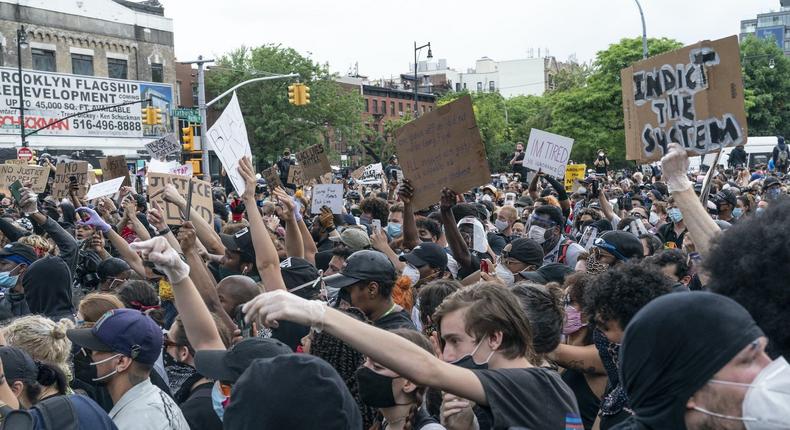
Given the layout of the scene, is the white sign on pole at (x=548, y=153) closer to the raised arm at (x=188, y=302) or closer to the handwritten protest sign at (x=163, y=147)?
the handwritten protest sign at (x=163, y=147)

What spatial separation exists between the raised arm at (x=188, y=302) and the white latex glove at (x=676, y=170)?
7.48 feet

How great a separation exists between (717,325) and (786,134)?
75.5 metres

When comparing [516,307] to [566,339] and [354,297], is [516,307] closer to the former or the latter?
[566,339]

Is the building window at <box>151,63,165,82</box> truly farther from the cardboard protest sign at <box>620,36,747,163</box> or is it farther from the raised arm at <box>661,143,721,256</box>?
the raised arm at <box>661,143,721,256</box>

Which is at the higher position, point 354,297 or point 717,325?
point 717,325

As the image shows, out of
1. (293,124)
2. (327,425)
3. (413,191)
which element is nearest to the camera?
(327,425)

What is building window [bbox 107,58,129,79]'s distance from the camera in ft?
168

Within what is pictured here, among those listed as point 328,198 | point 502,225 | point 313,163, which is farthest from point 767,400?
point 313,163

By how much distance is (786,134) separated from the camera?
229 feet

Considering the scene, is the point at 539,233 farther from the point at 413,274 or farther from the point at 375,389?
the point at 375,389

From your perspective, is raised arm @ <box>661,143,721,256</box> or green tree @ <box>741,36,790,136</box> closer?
raised arm @ <box>661,143,721,256</box>

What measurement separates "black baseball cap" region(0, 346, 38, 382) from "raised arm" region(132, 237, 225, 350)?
0.76m

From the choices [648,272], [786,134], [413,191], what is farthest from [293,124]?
[648,272]

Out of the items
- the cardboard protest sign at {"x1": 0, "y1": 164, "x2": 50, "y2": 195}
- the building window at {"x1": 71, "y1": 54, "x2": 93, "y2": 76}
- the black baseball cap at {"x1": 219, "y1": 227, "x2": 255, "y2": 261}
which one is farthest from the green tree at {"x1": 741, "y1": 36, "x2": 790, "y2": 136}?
the black baseball cap at {"x1": 219, "y1": 227, "x2": 255, "y2": 261}
